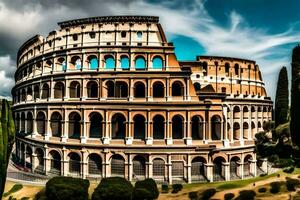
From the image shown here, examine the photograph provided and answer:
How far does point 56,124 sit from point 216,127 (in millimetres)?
22502

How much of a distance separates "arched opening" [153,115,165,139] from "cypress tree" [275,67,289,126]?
565 inches

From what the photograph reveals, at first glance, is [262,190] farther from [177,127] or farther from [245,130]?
[245,130]

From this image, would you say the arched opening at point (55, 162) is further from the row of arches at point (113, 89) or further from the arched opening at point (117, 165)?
the row of arches at point (113, 89)

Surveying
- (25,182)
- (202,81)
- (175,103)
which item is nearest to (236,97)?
(202,81)

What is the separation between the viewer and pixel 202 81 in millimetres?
38875

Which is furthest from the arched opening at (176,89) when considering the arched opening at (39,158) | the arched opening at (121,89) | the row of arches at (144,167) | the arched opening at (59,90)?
the arched opening at (39,158)

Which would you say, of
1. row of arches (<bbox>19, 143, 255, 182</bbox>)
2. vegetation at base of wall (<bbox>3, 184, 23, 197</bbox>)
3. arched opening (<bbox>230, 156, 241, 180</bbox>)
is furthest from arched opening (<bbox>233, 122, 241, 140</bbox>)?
vegetation at base of wall (<bbox>3, 184, 23, 197</bbox>)

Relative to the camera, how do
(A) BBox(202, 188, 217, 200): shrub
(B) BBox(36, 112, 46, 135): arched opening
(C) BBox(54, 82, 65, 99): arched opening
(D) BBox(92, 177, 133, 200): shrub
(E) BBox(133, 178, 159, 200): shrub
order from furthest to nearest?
(B) BBox(36, 112, 46, 135): arched opening, (C) BBox(54, 82, 65, 99): arched opening, (A) BBox(202, 188, 217, 200): shrub, (E) BBox(133, 178, 159, 200): shrub, (D) BBox(92, 177, 133, 200): shrub

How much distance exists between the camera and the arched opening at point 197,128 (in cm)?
3272

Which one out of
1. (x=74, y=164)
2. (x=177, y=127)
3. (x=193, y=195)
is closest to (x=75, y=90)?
(x=74, y=164)

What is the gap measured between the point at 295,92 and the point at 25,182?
30.4m

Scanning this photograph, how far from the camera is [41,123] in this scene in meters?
38.0

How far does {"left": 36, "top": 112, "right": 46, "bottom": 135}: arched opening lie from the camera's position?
37200mm

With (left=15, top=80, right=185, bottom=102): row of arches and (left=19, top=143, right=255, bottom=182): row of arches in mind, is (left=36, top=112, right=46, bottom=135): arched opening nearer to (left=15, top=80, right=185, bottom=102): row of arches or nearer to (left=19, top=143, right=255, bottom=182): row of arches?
(left=15, top=80, right=185, bottom=102): row of arches
